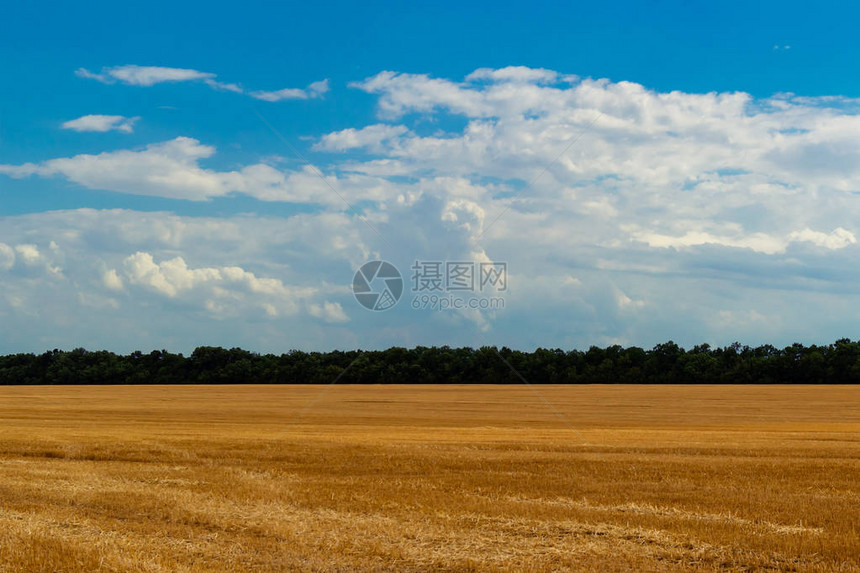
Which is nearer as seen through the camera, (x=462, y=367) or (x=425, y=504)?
(x=425, y=504)

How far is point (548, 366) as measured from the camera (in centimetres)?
12619

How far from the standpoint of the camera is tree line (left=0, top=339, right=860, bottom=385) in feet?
374

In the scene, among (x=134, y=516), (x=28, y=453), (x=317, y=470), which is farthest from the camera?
(x=28, y=453)

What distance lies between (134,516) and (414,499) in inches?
205

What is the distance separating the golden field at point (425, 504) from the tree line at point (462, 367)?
94671 millimetres

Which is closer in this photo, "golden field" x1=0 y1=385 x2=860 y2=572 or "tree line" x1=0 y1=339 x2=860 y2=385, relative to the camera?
"golden field" x1=0 y1=385 x2=860 y2=572

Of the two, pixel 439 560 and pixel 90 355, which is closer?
pixel 439 560

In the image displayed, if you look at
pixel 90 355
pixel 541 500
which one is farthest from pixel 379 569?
pixel 90 355

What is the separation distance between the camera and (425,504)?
47.5ft

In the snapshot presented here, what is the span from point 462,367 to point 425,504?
110 metres

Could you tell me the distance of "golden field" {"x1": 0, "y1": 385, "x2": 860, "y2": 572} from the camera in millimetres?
10742

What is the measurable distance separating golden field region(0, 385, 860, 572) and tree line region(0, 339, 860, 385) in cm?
9467

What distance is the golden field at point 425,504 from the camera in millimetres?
10742

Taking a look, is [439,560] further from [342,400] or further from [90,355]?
[90,355]
